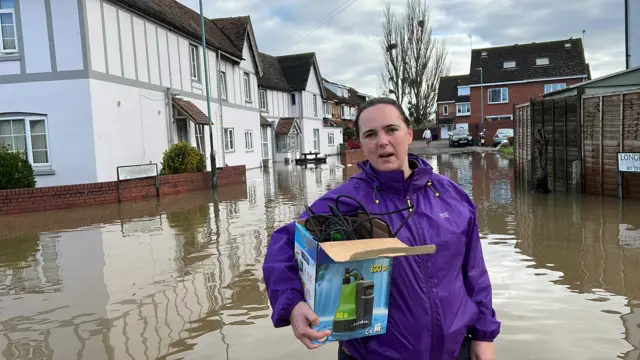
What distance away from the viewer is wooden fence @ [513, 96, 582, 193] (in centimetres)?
1128

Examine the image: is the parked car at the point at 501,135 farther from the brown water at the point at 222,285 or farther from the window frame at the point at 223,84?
the brown water at the point at 222,285

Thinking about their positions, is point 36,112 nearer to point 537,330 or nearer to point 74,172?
point 74,172

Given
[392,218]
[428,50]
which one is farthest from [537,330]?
[428,50]

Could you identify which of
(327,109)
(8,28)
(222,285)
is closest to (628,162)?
(222,285)

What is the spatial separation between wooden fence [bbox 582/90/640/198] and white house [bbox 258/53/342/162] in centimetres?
2588

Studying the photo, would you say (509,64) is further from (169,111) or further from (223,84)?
(169,111)

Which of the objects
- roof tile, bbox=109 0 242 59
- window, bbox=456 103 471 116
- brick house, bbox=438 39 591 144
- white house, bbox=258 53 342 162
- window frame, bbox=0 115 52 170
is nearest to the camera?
window frame, bbox=0 115 52 170

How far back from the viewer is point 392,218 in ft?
6.88

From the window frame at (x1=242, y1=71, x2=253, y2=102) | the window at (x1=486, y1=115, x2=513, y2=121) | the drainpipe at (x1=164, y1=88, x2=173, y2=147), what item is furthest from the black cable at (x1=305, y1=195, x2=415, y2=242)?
the window at (x1=486, y1=115, x2=513, y2=121)

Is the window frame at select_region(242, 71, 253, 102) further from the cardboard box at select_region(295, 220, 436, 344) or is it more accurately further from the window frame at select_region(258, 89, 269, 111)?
the cardboard box at select_region(295, 220, 436, 344)

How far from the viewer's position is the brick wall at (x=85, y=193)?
40.9ft

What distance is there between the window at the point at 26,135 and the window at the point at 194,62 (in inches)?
314

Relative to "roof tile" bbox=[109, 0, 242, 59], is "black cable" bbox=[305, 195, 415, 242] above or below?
below

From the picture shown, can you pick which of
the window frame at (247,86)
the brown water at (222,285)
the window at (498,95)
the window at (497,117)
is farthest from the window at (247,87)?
the window at (498,95)
